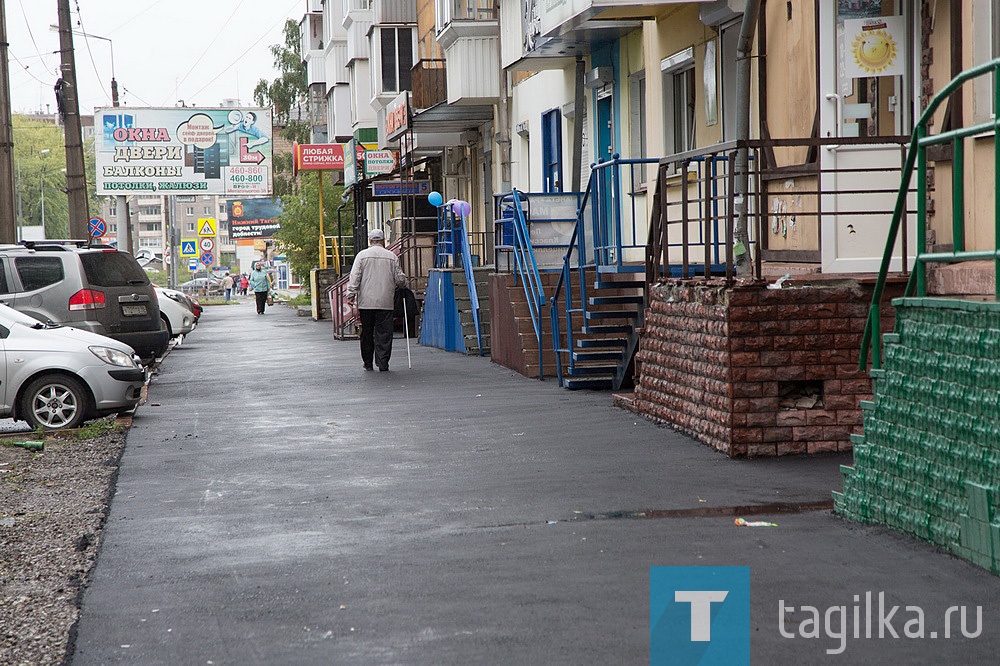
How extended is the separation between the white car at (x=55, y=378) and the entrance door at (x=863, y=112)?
6.74 meters

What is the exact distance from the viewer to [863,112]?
1125 centimetres

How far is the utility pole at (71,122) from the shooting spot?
2684 centimetres

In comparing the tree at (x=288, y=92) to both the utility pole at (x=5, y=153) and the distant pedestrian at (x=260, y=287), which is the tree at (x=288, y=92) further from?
the utility pole at (x=5, y=153)

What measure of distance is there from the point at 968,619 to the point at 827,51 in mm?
6865

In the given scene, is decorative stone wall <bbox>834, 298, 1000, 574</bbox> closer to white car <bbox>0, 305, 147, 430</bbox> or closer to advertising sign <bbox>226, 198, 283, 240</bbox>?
white car <bbox>0, 305, 147, 430</bbox>

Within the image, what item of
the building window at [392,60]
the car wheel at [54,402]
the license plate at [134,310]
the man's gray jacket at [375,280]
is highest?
the building window at [392,60]

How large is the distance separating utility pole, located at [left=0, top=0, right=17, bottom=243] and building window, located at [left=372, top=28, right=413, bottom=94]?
1525cm

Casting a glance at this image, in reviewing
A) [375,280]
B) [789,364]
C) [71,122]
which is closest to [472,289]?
[375,280]

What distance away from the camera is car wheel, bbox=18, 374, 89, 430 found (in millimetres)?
12445

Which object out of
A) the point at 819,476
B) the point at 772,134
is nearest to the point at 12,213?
the point at 772,134

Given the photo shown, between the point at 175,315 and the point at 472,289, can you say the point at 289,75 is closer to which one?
the point at 175,315

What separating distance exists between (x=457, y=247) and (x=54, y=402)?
11479mm

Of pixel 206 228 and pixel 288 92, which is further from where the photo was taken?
pixel 288 92

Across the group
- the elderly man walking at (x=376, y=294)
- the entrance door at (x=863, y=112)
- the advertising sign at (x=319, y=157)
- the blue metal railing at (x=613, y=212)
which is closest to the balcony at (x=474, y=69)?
the elderly man walking at (x=376, y=294)
